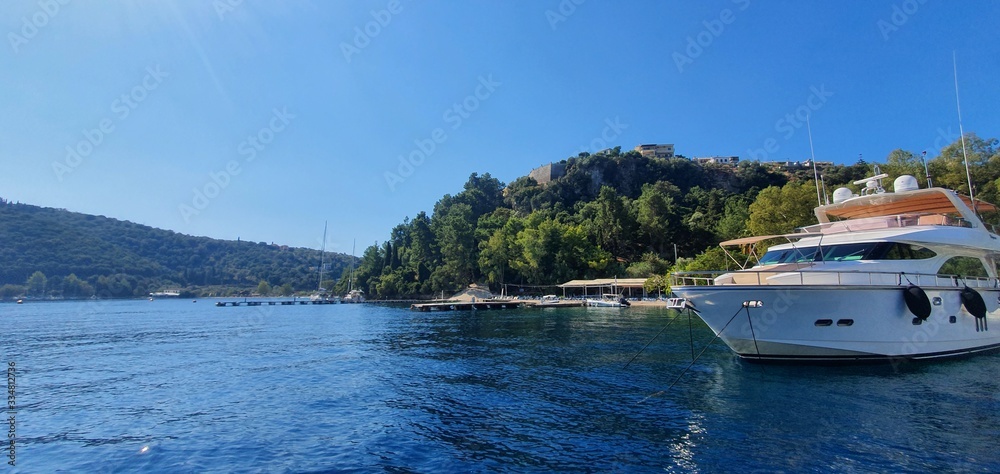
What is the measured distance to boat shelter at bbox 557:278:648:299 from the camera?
190 ft

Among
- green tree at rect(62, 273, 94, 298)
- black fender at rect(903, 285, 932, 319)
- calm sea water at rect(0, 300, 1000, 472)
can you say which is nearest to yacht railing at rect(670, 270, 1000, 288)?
black fender at rect(903, 285, 932, 319)

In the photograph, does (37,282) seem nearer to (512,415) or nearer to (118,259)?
(118,259)

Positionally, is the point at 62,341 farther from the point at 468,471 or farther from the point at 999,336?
the point at 999,336

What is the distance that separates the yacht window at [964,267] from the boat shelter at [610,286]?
1571 inches

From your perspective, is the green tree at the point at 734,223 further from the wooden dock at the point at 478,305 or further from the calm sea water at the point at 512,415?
the calm sea water at the point at 512,415

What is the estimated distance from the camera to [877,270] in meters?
14.4

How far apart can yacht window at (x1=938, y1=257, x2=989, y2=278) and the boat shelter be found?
39900 mm

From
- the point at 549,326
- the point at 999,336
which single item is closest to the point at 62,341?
the point at 549,326

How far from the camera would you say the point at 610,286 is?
65062mm

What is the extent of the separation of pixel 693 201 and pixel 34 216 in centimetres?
15393

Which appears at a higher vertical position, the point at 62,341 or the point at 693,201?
the point at 693,201

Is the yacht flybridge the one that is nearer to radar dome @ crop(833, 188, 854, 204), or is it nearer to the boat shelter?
radar dome @ crop(833, 188, 854, 204)

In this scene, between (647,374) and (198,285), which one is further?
(198,285)

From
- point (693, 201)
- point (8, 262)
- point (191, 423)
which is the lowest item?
point (191, 423)
